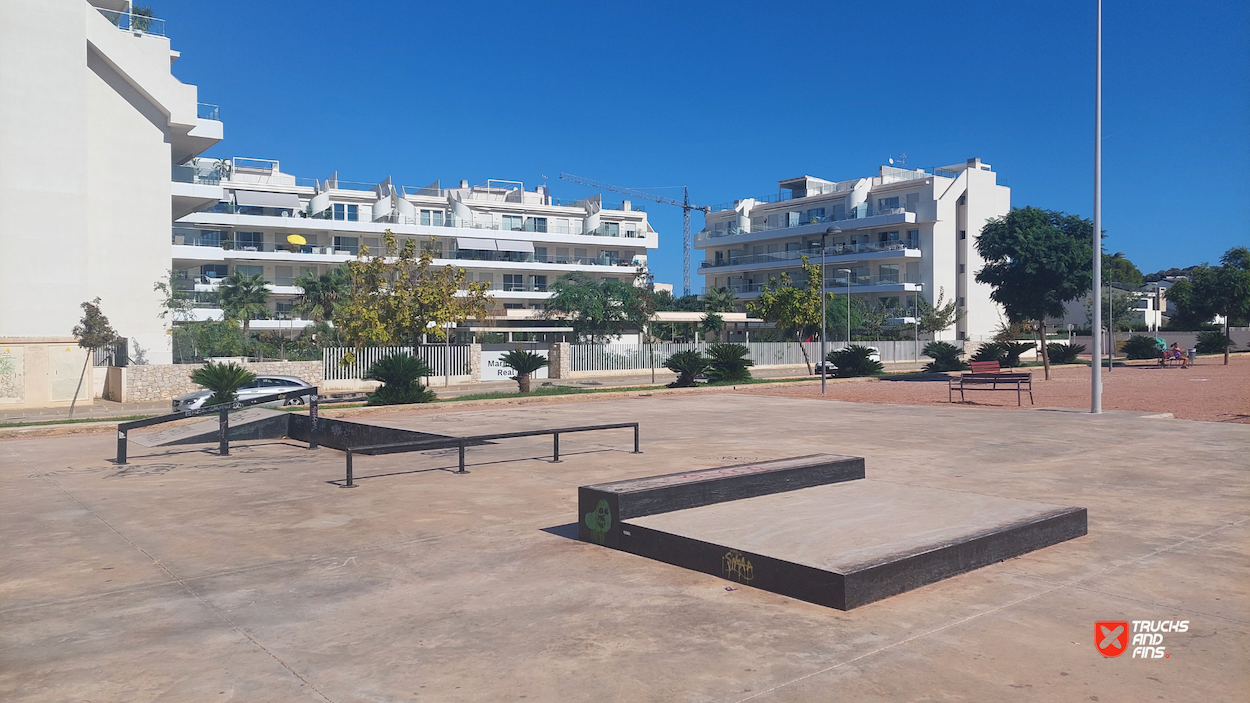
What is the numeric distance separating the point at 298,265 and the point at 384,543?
68.3m

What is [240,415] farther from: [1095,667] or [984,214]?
[984,214]

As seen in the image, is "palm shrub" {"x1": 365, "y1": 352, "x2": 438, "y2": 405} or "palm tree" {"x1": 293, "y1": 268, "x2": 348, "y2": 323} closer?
"palm shrub" {"x1": 365, "y1": 352, "x2": 438, "y2": 405}

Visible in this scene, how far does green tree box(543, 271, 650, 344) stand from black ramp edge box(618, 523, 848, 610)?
140 feet

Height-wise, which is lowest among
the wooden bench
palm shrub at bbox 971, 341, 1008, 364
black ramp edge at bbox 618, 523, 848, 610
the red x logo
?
the red x logo

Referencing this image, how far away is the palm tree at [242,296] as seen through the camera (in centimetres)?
5553

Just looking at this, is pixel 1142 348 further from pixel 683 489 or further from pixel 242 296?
pixel 242 296

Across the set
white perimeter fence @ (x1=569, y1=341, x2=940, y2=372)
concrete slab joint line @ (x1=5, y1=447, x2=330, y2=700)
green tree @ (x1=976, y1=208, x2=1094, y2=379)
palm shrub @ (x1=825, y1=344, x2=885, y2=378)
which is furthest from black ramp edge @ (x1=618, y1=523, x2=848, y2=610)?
green tree @ (x1=976, y1=208, x2=1094, y2=379)

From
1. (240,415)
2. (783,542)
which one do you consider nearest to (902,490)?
(783,542)

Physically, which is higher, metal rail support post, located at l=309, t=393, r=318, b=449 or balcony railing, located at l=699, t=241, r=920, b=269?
balcony railing, located at l=699, t=241, r=920, b=269

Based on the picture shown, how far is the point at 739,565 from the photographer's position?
630cm

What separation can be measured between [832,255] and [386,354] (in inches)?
2243

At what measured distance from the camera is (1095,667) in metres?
4.67

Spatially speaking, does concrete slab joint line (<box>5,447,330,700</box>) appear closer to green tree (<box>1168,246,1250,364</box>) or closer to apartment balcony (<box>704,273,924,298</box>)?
green tree (<box>1168,246,1250,364</box>)

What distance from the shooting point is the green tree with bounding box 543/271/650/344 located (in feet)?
164
